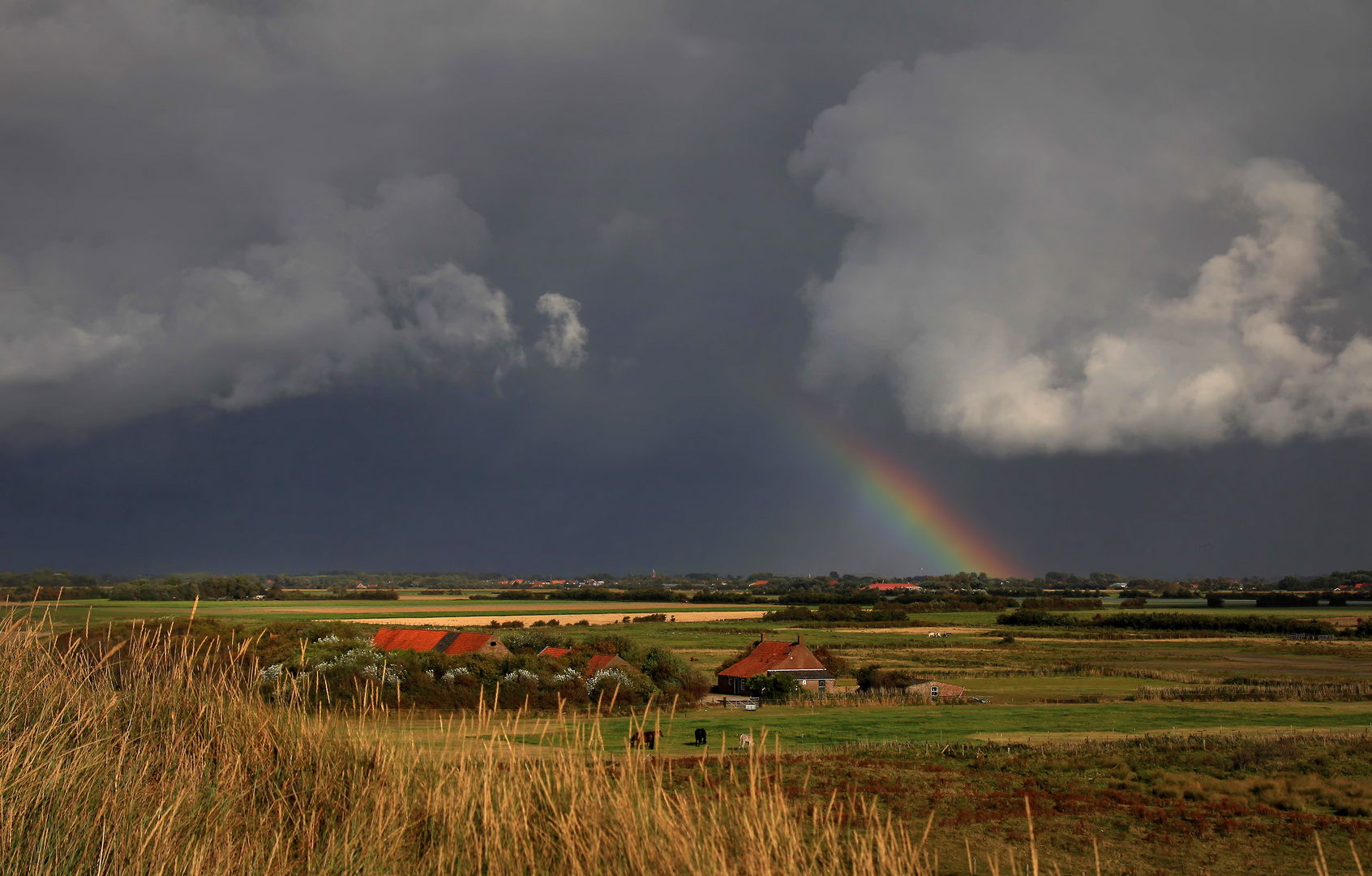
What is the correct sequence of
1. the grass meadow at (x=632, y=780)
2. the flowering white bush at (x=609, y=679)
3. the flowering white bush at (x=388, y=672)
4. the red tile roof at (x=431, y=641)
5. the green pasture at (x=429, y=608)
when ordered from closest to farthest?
the grass meadow at (x=632, y=780) → the flowering white bush at (x=388, y=672) → the flowering white bush at (x=609, y=679) → the red tile roof at (x=431, y=641) → the green pasture at (x=429, y=608)

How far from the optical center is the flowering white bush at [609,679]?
46.3 m

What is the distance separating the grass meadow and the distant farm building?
4.55 meters

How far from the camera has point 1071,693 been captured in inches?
2128

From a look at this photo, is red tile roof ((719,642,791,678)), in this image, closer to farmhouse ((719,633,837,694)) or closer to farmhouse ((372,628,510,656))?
farmhouse ((719,633,837,694))

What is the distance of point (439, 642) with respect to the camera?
59.3 meters

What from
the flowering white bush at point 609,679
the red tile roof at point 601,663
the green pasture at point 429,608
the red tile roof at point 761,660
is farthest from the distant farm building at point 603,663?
the green pasture at point 429,608

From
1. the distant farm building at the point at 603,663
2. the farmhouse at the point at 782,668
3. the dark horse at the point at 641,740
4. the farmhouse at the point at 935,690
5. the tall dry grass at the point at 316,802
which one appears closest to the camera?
the tall dry grass at the point at 316,802

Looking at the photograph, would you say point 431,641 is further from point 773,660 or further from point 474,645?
point 773,660

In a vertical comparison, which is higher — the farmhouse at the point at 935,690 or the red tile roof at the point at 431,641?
the red tile roof at the point at 431,641

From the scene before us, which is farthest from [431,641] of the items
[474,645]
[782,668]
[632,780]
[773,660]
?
[632,780]

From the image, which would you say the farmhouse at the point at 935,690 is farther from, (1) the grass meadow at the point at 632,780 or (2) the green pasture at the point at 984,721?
(2) the green pasture at the point at 984,721

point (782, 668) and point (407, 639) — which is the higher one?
point (407, 639)

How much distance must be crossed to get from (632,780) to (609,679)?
41.9 meters

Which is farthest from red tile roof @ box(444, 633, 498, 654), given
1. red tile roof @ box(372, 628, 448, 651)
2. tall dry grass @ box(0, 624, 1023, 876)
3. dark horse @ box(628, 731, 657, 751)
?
tall dry grass @ box(0, 624, 1023, 876)
